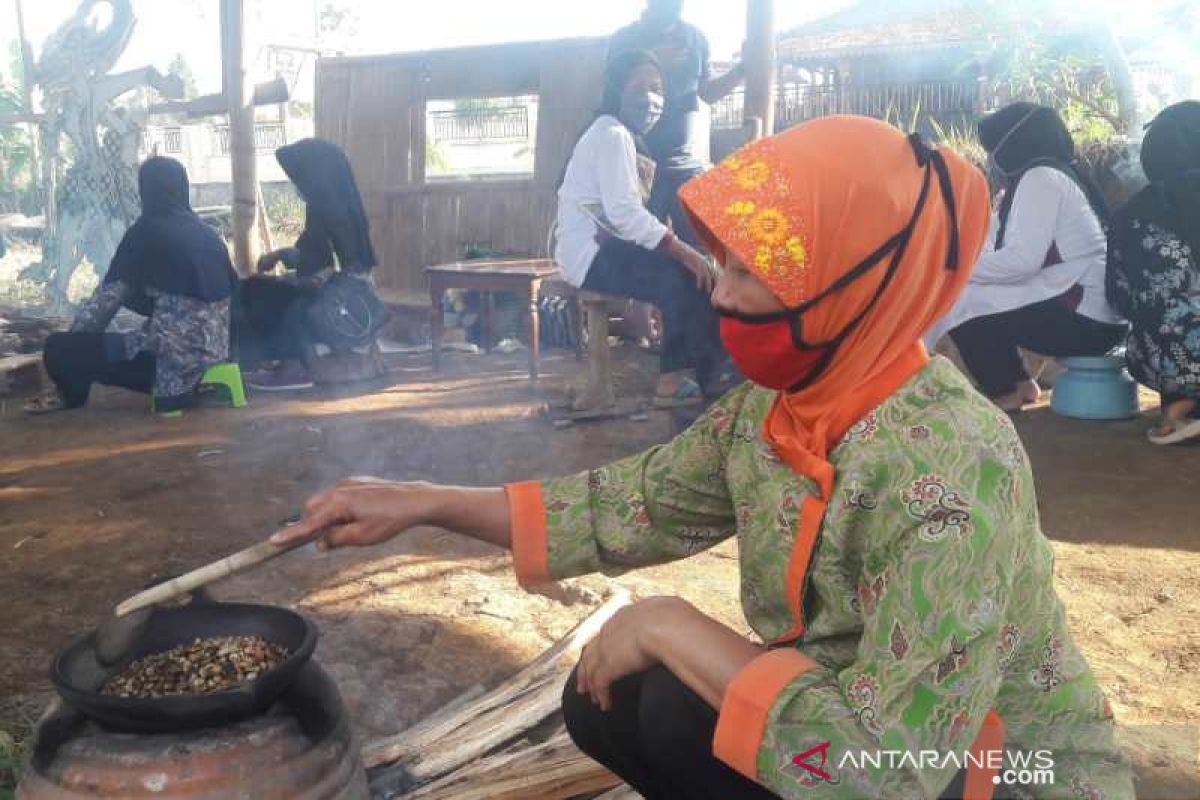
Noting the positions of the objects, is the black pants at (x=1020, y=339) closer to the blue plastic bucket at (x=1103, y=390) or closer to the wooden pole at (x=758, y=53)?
the blue plastic bucket at (x=1103, y=390)

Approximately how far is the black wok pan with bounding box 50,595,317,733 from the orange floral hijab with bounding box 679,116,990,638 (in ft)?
3.35

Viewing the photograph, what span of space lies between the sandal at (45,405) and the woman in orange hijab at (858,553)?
682 centimetres

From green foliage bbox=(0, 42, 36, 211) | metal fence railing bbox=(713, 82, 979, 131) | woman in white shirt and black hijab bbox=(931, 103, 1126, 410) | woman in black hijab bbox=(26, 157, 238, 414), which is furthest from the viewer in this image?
green foliage bbox=(0, 42, 36, 211)

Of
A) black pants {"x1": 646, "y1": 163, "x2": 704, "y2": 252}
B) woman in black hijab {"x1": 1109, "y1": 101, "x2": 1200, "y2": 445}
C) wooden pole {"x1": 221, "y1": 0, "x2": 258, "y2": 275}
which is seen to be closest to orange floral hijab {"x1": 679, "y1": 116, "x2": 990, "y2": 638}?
woman in black hijab {"x1": 1109, "y1": 101, "x2": 1200, "y2": 445}

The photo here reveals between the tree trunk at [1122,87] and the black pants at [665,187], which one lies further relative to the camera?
the tree trunk at [1122,87]

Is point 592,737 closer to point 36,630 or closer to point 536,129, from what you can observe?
point 36,630

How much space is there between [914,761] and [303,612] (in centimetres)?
277

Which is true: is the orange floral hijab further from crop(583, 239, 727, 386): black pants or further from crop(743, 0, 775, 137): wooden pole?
crop(743, 0, 775, 137): wooden pole

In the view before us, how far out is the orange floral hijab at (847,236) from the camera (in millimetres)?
1510

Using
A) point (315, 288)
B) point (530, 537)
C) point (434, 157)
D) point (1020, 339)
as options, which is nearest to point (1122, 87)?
point (1020, 339)

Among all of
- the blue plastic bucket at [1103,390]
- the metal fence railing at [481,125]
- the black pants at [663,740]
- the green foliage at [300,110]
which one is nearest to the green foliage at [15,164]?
the green foliage at [300,110]

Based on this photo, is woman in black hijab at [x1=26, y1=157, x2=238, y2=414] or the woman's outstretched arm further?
woman in black hijab at [x1=26, y1=157, x2=238, y2=414]

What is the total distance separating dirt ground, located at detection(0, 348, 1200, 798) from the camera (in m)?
3.26

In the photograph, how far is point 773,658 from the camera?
1.47 metres
